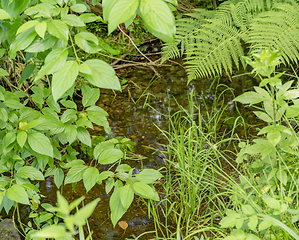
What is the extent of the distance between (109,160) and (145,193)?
194 mm

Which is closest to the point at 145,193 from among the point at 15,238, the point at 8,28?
the point at 8,28

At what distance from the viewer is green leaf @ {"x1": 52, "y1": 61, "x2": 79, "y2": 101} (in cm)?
55

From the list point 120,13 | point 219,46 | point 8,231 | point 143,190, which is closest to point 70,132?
point 143,190

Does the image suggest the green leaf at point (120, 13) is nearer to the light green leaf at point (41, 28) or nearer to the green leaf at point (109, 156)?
the light green leaf at point (41, 28)

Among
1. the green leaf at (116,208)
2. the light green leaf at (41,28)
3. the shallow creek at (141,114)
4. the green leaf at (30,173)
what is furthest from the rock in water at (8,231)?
the light green leaf at (41,28)

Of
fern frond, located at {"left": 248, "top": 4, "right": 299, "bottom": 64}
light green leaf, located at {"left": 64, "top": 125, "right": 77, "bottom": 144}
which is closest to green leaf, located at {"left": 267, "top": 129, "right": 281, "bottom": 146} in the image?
light green leaf, located at {"left": 64, "top": 125, "right": 77, "bottom": 144}

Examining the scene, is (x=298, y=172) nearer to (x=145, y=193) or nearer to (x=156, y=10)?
(x=145, y=193)

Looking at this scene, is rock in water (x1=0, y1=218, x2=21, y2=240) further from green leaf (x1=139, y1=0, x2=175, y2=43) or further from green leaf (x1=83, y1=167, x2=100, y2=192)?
green leaf (x1=139, y1=0, x2=175, y2=43)

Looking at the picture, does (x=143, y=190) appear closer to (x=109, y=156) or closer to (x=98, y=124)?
(x=109, y=156)

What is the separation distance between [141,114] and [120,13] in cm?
154

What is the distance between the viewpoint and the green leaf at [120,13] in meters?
0.51

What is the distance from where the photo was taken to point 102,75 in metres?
0.58

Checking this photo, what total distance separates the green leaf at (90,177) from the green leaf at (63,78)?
0.40 metres

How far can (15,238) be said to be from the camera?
1.24 metres
